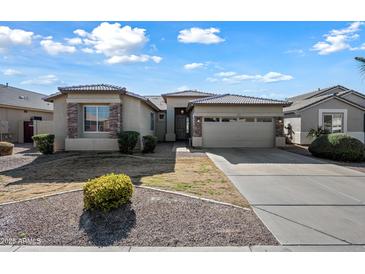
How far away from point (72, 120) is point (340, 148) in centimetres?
1457

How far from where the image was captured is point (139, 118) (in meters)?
18.5

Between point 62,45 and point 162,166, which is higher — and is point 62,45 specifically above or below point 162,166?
above

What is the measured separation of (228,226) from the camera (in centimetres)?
550

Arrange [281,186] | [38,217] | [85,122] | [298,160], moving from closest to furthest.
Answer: [38,217]
[281,186]
[298,160]
[85,122]

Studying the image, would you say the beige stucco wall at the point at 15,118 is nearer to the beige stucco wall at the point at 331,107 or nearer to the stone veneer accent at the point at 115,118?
the stone veneer accent at the point at 115,118

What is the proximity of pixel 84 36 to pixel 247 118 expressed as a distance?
12.6 meters

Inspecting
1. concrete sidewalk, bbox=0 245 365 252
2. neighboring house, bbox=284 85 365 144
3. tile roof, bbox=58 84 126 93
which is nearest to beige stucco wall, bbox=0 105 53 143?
tile roof, bbox=58 84 126 93

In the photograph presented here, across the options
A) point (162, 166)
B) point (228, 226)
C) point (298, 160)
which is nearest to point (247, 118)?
point (298, 160)

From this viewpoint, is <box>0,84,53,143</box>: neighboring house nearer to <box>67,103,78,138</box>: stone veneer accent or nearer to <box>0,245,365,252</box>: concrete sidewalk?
<box>67,103,78,138</box>: stone veneer accent

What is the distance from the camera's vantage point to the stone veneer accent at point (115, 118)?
1781cm

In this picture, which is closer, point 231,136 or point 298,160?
point 298,160

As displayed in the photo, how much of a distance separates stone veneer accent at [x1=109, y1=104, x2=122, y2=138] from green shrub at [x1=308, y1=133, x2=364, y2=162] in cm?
1107
